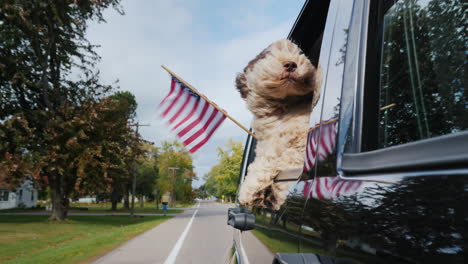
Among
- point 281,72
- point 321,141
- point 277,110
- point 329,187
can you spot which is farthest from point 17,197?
point 329,187

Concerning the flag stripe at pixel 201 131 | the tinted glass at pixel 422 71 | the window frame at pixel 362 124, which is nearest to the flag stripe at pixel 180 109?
the flag stripe at pixel 201 131

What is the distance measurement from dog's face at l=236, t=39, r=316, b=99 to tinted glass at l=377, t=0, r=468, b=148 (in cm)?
125

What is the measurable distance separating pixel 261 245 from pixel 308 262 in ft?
2.88

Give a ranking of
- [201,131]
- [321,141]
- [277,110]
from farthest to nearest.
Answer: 1. [201,131]
2. [277,110]
3. [321,141]

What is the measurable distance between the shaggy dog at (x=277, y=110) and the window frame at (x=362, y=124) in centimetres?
105

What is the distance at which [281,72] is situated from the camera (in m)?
2.50

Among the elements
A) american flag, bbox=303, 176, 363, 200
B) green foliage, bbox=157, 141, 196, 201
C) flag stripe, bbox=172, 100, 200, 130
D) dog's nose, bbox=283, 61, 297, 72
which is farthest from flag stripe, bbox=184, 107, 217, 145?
green foliage, bbox=157, 141, 196, 201

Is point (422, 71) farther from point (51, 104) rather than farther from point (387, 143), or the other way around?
point (51, 104)

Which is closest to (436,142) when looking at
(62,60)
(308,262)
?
(308,262)

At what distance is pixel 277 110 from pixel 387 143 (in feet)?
5.44

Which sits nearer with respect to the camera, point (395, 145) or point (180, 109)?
point (395, 145)

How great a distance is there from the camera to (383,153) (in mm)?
951

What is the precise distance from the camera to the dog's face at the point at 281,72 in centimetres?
249

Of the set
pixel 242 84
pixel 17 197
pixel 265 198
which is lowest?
pixel 17 197
